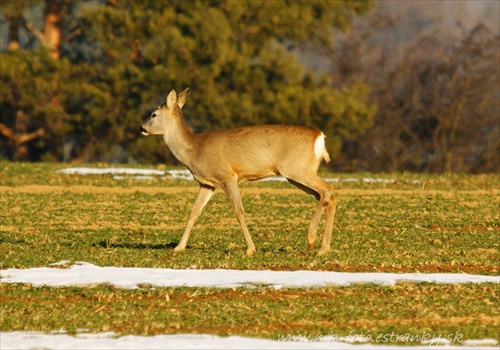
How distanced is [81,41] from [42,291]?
104ft

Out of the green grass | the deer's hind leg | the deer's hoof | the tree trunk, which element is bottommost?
the tree trunk

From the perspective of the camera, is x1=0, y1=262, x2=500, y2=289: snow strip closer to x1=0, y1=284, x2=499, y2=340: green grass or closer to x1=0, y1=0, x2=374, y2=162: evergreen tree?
x1=0, y1=284, x2=499, y2=340: green grass

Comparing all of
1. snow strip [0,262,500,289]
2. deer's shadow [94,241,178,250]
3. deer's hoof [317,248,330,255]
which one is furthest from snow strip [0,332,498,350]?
deer's shadow [94,241,178,250]

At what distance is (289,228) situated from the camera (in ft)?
64.6

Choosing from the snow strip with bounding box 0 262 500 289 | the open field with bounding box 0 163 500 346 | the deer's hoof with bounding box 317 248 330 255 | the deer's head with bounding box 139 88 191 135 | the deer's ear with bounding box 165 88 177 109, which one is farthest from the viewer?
the deer's head with bounding box 139 88 191 135

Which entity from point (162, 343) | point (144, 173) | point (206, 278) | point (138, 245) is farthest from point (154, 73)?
point (162, 343)

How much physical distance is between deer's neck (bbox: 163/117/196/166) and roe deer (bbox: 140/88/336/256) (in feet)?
0.04

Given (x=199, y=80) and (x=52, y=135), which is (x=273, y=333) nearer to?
(x=199, y=80)

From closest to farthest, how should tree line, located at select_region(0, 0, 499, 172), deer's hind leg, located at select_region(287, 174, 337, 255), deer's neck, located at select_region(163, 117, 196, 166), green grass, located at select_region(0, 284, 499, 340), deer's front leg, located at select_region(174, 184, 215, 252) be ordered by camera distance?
1. green grass, located at select_region(0, 284, 499, 340)
2. deer's hind leg, located at select_region(287, 174, 337, 255)
3. deer's front leg, located at select_region(174, 184, 215, 252)
4. deer's neck, located at select_region(163, 117, 196, 166)
5. tree line, located at select_region(0, 0, 499, 172)

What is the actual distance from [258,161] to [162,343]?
6.45 m

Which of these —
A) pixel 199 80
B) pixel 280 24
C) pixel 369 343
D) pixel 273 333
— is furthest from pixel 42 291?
pixel 280 24

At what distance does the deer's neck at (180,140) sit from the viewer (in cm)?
1630

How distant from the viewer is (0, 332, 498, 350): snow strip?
9.49 m

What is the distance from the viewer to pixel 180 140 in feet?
54.1
